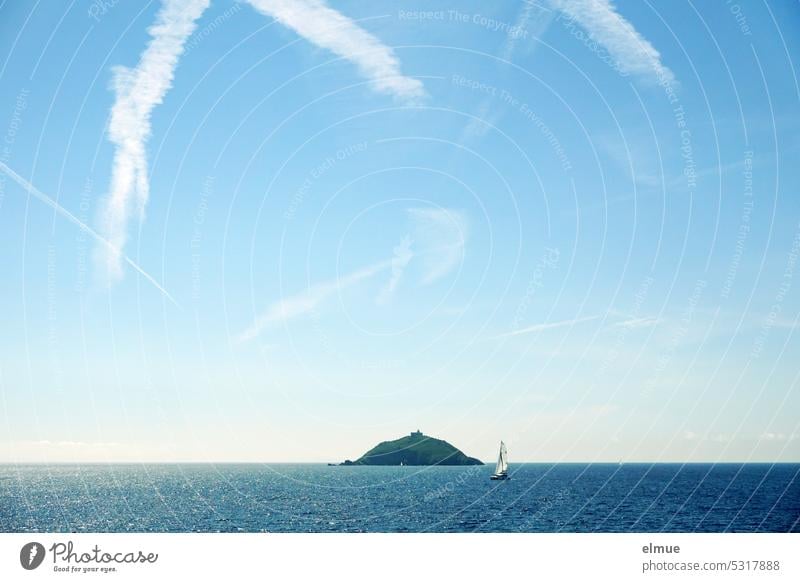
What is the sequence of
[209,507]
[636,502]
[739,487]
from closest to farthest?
[209,507]
[636,502]
[739,487]

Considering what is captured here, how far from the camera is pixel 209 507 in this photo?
102812 mm
